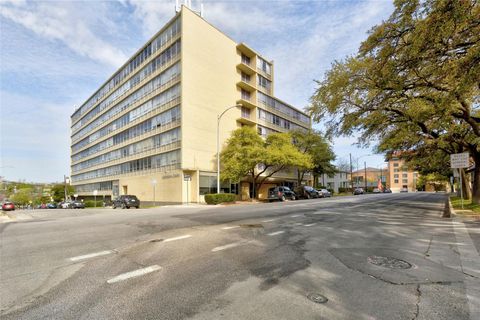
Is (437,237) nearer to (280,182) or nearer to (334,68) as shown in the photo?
(334,68)

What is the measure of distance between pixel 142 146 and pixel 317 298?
41.7 meters

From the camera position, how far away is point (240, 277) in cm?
460

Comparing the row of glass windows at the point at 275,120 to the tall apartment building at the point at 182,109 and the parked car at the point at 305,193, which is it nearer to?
the tall apartment building at the point at 182,109

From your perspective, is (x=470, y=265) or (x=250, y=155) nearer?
(x=470, y=265)

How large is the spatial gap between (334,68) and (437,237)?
1178 cm

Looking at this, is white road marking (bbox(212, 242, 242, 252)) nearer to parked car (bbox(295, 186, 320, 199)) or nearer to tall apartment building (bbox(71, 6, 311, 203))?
tall apartment building (bbox(71, 6, 311, 203))

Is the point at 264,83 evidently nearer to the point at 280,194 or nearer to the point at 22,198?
the point at 280,194

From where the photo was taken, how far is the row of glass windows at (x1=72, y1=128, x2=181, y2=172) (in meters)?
35.5

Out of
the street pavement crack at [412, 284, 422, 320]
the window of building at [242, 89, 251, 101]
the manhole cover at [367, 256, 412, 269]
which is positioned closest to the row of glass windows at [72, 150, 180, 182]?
the window of building at [242, 89, 251, 101]

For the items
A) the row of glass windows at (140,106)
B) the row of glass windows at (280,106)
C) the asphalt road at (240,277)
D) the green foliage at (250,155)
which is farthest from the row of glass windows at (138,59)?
the asphalt road at (240,277)

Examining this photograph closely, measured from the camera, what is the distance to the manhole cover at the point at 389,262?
5.28 meters

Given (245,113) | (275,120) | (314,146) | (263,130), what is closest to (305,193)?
(314,146)

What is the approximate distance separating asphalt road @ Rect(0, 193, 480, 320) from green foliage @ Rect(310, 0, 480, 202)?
6007 mm

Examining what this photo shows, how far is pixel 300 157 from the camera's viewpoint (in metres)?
36.4
